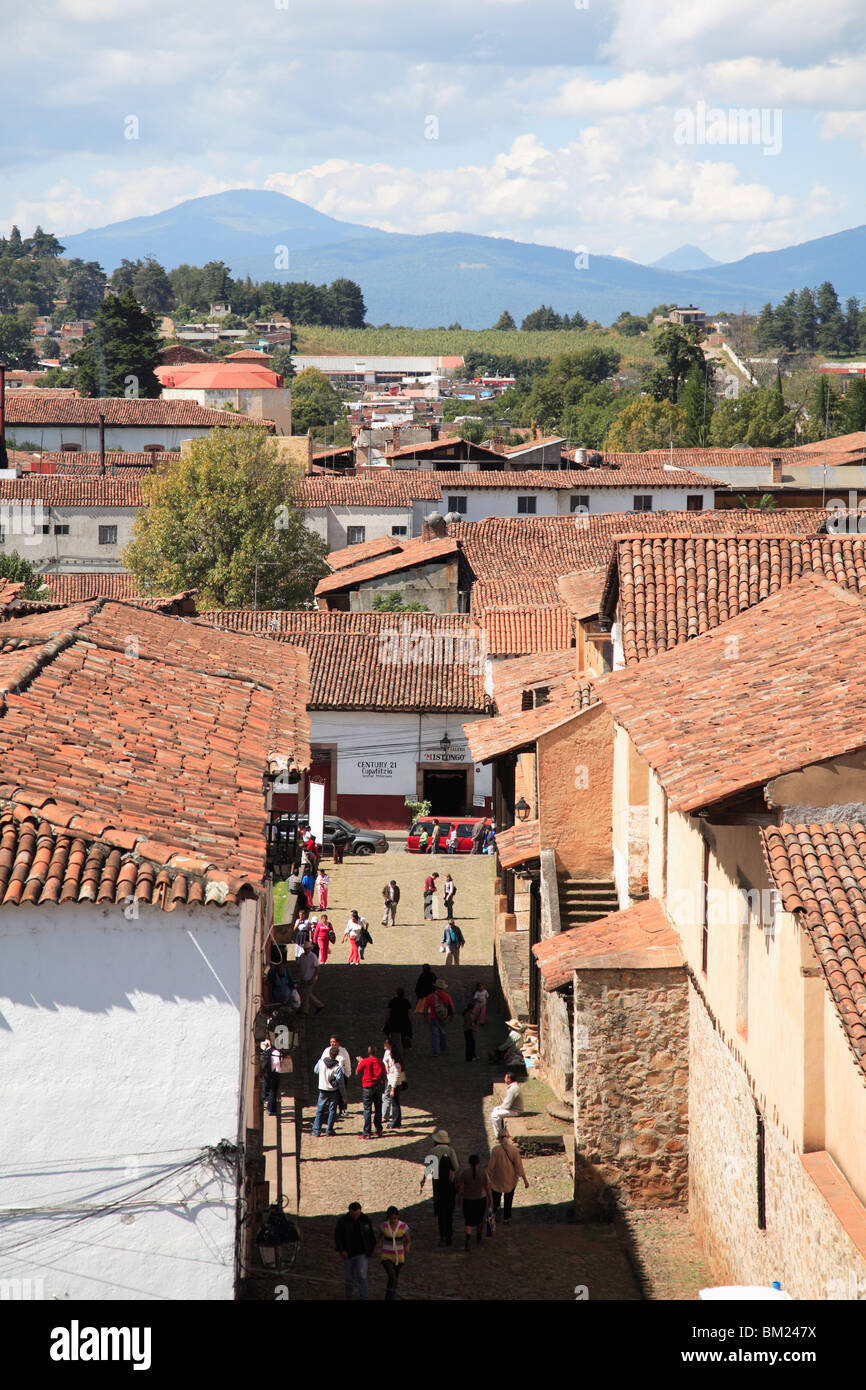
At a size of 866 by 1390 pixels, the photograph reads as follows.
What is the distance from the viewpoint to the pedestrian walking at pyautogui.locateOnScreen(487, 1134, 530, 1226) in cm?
1650

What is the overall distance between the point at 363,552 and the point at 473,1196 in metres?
43.9

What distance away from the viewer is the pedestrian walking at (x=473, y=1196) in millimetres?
15742

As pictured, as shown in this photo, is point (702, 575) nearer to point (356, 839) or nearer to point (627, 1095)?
point (627, 1095)

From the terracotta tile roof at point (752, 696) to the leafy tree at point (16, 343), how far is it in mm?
150731

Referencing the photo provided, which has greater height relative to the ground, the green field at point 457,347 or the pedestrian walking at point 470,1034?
the green field at point 457,347

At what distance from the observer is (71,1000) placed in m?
10.7

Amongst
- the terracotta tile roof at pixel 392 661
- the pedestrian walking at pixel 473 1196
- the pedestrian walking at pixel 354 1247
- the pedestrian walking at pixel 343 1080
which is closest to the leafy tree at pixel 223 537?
the terracotta tile roof at pixel 392 661

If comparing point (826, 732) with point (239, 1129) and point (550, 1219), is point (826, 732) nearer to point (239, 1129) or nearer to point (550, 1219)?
point (239, 1129)

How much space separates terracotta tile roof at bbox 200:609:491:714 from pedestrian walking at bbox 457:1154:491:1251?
2442 centimetres

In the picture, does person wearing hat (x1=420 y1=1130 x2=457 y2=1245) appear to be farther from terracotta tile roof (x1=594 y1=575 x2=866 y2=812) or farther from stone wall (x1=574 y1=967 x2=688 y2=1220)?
terracotta tile roof (x1=594 y1=575 x2=866 y2=812)

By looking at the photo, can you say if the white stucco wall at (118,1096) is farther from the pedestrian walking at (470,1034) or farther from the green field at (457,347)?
the green field at (457,347)

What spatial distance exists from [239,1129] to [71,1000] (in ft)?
5.06
